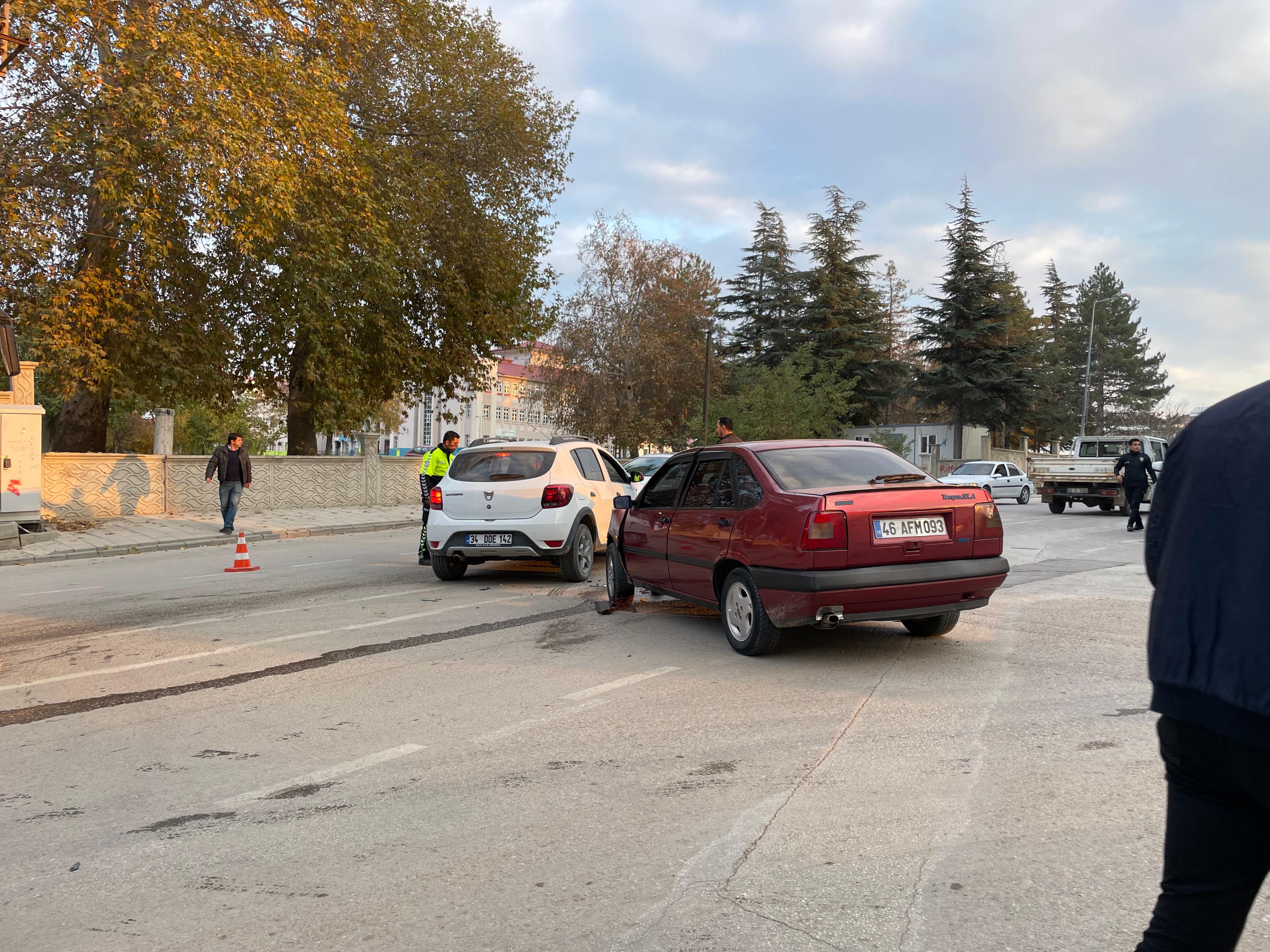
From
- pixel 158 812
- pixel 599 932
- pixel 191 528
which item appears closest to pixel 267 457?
pixel 191 528

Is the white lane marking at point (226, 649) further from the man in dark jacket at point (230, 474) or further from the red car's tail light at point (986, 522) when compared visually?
the man in dark jacket at point (230, 474)

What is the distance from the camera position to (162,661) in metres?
7.42

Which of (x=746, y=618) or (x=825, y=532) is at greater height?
(x=825, y=532)

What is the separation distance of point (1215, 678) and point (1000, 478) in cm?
3642

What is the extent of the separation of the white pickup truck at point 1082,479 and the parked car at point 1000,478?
7154mm

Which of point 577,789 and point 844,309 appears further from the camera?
point 844,309

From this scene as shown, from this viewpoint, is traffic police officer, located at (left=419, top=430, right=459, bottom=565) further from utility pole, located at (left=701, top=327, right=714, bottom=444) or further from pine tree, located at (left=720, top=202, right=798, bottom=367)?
pine tree, located at (left=720, top=202, right=798, bottom=367)

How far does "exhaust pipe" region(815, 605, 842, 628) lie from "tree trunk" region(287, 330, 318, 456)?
21446mm

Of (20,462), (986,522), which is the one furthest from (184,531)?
(986,522)

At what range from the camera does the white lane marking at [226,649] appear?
683cm

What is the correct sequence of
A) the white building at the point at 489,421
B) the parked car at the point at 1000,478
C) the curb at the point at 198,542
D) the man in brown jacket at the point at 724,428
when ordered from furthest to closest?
the white building at the point at 489,421 → the parked car at the point at 1000,478 → the curb at the point at 198,542 → the man in brown jacket at the point at 724,428

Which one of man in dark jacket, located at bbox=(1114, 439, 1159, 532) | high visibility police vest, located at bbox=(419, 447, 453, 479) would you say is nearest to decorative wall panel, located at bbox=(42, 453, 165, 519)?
high visibility police vest, located at bbox=(419, 447, 453, 479)

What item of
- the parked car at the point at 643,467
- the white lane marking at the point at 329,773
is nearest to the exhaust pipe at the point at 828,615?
the white lane marking at the point at 329,773

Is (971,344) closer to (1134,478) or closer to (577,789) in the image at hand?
(1134,478)
